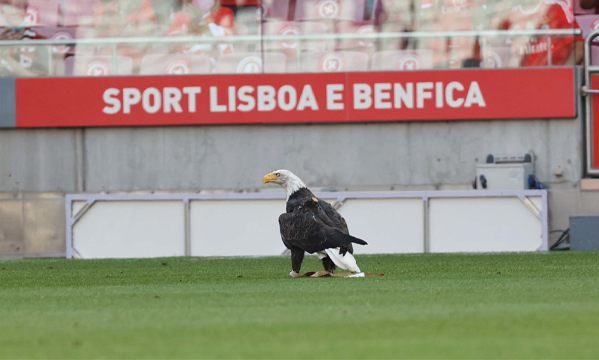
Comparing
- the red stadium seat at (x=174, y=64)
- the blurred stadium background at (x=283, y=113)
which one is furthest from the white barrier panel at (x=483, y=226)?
the red stadium seat at (x=174, y=64)

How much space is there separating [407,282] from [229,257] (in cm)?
743

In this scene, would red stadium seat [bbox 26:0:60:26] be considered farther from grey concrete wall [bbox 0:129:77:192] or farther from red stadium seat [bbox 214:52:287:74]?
red stadium seat [bbox 214:52:287:74]

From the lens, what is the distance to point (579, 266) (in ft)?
45.6

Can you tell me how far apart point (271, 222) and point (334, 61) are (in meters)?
3.95

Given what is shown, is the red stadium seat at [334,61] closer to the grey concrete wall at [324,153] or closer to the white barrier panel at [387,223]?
the grey concrete wall at [324,153]

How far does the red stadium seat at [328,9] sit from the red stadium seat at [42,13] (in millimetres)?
4778

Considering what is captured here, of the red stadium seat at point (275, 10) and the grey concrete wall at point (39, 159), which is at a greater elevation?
the red stadium seat at point (275, 10)

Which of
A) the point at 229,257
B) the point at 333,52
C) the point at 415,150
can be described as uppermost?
the point at 333,52

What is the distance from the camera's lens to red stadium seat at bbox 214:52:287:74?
70.5 feet

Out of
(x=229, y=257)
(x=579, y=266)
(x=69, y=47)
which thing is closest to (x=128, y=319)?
(x=579, y=266)

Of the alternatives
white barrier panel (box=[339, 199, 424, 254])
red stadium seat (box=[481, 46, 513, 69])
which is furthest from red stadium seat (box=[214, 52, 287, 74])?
red stadium seat (box=[481, 46, 513, 69])

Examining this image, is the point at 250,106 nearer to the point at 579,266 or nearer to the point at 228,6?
the point at 228,6

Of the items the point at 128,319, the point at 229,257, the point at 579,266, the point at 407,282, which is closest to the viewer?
the point at 128,319

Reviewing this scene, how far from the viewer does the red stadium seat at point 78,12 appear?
22.0 meters
